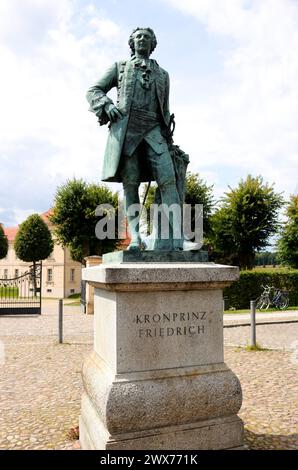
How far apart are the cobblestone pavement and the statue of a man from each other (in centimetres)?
224

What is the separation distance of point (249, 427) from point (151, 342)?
6.32ft

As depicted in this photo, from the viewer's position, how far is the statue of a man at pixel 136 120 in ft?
13.4

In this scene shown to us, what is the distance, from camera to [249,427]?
181 inches

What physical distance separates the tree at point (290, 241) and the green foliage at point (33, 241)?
21384mm

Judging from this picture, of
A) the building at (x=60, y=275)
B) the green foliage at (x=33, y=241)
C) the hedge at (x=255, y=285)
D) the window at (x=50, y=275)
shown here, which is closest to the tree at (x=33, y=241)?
the green foliage at (x=33, y=241)

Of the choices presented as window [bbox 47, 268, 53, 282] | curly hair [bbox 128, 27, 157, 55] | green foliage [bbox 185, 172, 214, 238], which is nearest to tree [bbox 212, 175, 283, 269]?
green foliage [bbox 185, 172, 214, 238]

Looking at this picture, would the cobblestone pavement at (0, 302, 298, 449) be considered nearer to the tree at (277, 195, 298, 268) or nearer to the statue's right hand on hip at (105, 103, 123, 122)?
the statue's right hand on hip at (105, 103, 123, 122)

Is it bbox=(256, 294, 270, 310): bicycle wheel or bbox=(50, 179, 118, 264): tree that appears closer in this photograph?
bbox=(256, 294, 270, 310): bicycle wheel

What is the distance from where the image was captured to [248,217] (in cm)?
2877

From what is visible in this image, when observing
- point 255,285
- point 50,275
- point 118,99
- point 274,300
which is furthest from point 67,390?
point 50,275

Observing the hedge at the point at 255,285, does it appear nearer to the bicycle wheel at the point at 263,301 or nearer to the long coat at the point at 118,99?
the bicycle wheel at the point at 263,301

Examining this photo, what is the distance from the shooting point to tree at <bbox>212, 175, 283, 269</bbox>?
2864cm
